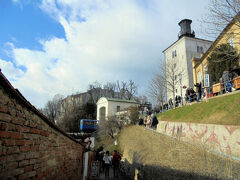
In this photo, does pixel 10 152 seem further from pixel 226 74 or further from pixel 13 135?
pixel 226 74

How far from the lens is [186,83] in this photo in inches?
1348

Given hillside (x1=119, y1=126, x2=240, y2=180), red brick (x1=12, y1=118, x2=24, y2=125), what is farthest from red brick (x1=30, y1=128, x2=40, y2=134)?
hillside (x1=119, y1=126, x2=240, y2=180)

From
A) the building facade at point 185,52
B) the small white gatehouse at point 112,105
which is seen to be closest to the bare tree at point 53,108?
the small white gatehouse at point 112,105

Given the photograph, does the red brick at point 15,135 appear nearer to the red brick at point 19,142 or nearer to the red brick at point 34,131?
the red brick at point 19,142

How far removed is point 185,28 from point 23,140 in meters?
40.5

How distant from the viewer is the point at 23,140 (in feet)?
9.86

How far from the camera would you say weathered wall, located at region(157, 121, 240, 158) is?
7316 millimetres

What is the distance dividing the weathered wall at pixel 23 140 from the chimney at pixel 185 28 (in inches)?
1506

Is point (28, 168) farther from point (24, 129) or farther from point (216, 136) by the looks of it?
point (216, 136)

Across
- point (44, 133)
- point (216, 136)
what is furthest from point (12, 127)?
point (216, 136)

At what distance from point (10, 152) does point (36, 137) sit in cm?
92

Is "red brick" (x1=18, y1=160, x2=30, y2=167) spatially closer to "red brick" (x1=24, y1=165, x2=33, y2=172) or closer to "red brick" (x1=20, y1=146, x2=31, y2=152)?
"red brick" (x1=24, y1=165, x2=33, y2=172)

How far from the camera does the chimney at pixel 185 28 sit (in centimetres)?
3731

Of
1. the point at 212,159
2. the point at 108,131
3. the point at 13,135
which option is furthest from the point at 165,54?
the point at 13,135
